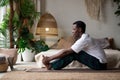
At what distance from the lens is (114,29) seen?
23.6 feet

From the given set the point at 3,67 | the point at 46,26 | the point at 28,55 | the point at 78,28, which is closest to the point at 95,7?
the point at 46,26

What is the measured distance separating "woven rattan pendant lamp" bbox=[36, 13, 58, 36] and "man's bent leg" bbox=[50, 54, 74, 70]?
2.31 m

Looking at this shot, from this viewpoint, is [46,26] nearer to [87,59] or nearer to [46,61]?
[46,61]

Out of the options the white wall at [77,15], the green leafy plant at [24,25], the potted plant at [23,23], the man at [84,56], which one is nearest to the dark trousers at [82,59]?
the man at [84,56]

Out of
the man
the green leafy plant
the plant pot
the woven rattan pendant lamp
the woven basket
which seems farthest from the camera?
the plant pot

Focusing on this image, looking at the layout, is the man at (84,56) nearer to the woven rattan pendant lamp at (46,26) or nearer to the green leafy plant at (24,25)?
the green leafy plant at (24,25)

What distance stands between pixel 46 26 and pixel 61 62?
242 centimetres

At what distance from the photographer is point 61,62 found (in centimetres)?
442

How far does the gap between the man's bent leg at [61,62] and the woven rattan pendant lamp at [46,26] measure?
231 cm

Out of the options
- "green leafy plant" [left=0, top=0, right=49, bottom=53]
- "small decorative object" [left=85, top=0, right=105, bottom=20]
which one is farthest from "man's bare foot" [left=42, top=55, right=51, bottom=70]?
"small decorative object" [left=85, top=0, right=105, bottom=20]

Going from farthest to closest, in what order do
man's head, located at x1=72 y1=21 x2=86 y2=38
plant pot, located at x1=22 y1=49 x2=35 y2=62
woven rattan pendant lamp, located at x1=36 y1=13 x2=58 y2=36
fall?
plant pot, located at x1=22 y1=49 x2=35 y2=62 < woven rattan pendant lamp, located at x1=36 y1=13 x2=58 y2=36 < man's head, located at x1=72 y1=21 x2=86 y2=38

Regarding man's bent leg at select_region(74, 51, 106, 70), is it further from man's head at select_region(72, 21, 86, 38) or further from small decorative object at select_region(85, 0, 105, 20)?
small decorative object at select_region(85, 0, 105, 20)

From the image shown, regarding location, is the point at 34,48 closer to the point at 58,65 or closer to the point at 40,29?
the point at 40,29

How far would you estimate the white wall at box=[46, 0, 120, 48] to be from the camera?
7137 millimetres
